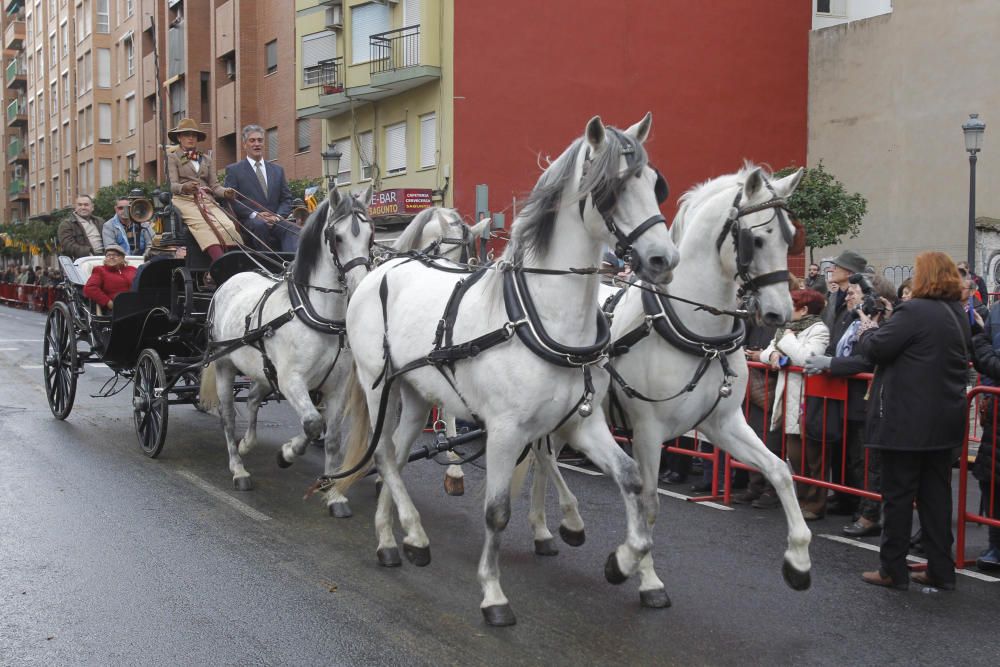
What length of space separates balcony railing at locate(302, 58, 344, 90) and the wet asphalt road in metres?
22.9

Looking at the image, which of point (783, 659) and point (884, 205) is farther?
point (884, 205)

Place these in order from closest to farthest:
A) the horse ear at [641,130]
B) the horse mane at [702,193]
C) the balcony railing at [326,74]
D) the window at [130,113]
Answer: the horse ear at [641,130] < the horse mane at [702,193] < the balcony railing at [326,74] < the window at [130,113]

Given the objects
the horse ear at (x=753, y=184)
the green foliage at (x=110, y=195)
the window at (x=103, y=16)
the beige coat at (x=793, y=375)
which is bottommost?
the beige coat at (x=793, y=375)

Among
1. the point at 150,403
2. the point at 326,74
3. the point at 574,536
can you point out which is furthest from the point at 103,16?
the point at 574,536

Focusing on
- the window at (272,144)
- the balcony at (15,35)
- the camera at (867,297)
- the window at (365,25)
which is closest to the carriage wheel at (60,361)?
the camera at (867,297)

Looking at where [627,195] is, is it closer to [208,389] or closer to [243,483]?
[243,483]

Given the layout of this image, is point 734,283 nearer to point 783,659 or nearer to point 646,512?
point 646,512

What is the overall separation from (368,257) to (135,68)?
47238 mm

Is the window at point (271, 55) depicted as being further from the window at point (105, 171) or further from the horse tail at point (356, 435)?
the horse tail at point (356, 435)

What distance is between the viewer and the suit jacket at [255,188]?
958 centimetres

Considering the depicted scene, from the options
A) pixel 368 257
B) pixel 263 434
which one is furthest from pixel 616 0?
pixel 368 257

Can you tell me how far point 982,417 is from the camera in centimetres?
613

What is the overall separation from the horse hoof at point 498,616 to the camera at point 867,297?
11.2 feet

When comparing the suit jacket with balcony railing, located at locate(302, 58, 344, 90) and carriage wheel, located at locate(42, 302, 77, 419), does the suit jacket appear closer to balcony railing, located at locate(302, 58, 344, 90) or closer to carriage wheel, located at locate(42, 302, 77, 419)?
carriage wheel, located at locate(42, 302, 77, 419)
